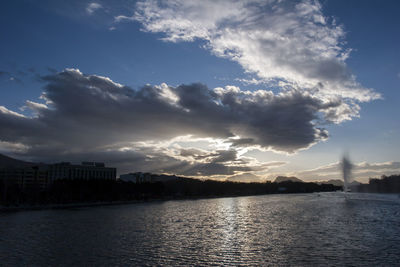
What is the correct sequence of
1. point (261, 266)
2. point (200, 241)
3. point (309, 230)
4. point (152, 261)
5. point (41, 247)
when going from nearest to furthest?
1. point (261, 266)
2. point (152, 261)
3. point (41, 247)
4. point (200, 241)
5. point (309, 230)

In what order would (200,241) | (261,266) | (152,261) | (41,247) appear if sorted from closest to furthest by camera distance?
1. (261,266)
2. (152,261)
3. (41,247)
4. (200,241)

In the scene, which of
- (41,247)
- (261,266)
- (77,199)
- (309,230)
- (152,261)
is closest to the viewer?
(261,266)

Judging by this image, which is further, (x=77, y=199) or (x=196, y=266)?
(x=77, y=199)

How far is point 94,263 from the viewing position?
3472 centimetres

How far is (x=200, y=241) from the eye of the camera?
1887 inches

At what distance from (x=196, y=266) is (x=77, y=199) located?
5904 inches

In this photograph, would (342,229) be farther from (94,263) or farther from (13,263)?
(13,263)

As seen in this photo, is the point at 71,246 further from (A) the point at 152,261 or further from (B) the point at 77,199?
(B) the point at 77,199

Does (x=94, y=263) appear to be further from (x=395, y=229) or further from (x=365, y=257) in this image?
(x=395, y=229)

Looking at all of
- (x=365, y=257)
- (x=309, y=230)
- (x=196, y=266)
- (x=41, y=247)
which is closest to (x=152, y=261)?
(x=196, y=266)

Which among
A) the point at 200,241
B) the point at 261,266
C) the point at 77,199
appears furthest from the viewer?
the point at 77,199

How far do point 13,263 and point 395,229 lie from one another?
59961 mm

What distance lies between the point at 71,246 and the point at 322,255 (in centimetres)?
3244

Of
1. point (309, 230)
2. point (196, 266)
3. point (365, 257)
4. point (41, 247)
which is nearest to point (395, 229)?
point (309, 230)
